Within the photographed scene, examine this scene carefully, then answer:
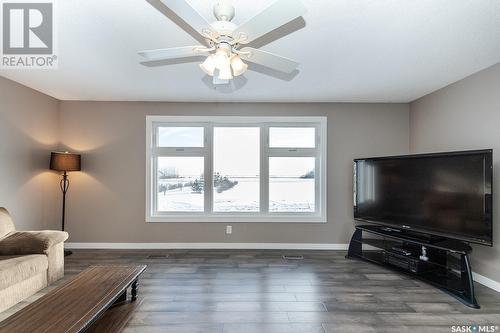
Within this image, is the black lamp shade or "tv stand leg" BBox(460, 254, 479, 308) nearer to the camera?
"tv stand leg" BBox(460, 254, 479, 308)

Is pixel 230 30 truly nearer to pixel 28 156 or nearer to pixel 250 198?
pixel 250 198

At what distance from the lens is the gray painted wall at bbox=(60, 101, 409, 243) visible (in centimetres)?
428

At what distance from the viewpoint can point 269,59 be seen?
196 cm

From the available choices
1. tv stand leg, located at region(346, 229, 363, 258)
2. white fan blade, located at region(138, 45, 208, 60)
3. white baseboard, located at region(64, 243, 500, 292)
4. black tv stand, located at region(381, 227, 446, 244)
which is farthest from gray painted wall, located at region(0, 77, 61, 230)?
black tv stand, located at region(381, 227, 446, 244)

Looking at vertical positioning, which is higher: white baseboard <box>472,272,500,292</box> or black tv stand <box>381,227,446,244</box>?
black tv stand <box>381,227,446,244</box>

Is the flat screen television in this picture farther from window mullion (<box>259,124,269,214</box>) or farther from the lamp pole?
the lamp pole

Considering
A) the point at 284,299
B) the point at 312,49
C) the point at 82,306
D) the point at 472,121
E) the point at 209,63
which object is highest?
the point at 312,49

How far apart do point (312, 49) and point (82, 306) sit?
112 inches

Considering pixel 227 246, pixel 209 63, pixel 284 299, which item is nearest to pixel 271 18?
pixel 209 63

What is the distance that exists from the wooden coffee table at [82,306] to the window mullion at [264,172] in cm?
223

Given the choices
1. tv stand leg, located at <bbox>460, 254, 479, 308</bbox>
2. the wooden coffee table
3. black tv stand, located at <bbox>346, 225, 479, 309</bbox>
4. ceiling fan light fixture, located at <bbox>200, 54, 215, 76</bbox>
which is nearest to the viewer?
the wooden coffee table

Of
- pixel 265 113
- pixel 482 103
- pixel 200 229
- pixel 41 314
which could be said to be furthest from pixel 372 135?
pixel 41 314

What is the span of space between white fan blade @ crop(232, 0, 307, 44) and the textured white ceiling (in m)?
0.36

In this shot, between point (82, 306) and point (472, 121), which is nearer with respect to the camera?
point (82, 306)
